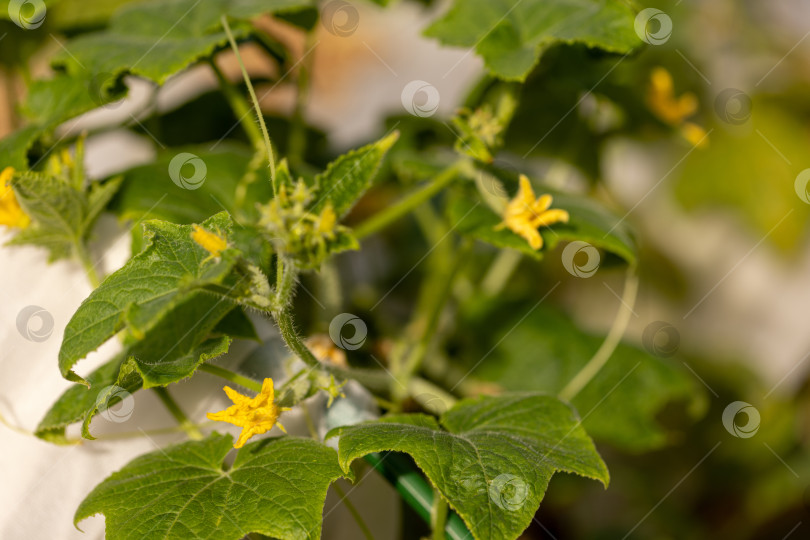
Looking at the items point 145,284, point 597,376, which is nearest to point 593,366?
point 597,376

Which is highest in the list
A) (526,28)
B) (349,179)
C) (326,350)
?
(526,28)

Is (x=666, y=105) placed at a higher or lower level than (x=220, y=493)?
higher

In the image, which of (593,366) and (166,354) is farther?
(593,366)

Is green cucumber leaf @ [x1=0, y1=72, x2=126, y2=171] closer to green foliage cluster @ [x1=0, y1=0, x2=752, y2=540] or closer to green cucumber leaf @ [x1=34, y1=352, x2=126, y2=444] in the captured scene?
green foliage cluster @ [x1=0, y1=0, x2=752, y2=540]

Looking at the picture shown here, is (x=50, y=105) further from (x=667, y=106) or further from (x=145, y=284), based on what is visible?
(x=667, y=106)

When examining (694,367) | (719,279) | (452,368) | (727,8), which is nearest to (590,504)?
(694,367)

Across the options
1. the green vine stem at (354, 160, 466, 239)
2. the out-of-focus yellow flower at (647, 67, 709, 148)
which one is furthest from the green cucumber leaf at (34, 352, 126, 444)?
the out-of-focus yellow flower at (647, 67, 709, 148)

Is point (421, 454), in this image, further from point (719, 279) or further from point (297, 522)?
point (719, 279)

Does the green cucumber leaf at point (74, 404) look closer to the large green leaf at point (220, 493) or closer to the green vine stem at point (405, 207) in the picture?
the large green leaf at point (220, 493)
